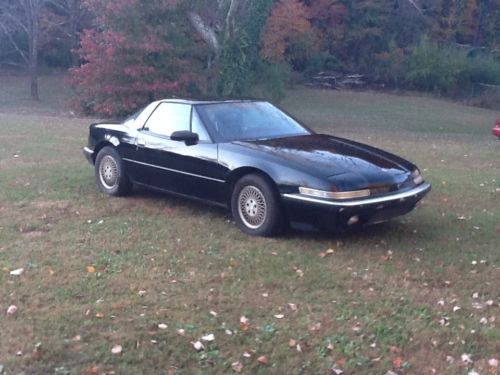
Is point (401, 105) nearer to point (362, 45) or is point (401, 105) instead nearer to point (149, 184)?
point (362, 45)

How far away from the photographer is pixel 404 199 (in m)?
7.65

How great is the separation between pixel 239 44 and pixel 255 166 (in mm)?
20822

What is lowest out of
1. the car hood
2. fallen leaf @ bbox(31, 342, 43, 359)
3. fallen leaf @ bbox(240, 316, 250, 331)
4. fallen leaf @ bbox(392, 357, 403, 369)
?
fallen leaf @ bbox(31, 342, 43, 359)

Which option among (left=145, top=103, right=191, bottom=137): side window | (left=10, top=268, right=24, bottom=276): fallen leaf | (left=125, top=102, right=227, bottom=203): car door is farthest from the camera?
(left=145, top=103, right=191, bottom=137): side window

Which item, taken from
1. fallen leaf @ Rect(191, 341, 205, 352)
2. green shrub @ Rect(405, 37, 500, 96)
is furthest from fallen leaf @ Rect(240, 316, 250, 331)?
green shrub @ Rect(405, 37, 500, 96)

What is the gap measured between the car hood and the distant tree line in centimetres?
1715

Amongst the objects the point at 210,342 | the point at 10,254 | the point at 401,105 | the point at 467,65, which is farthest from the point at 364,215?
the point at 467,65

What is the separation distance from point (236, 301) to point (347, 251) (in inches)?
67.2

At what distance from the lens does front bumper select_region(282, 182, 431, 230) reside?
724cm

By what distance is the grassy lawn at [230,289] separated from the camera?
16.5 ft

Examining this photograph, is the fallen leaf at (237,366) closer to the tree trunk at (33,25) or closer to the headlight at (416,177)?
the headlight at (416,177)

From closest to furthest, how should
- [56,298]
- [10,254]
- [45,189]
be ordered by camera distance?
1. [56,298]
2. [10,254]
3. [45,189]

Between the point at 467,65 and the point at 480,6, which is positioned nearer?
the point at 467,65

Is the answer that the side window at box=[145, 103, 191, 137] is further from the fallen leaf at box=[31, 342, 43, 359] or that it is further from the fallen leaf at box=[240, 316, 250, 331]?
the fallen leaf at box=[31, 342, 43, 359]
